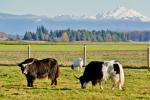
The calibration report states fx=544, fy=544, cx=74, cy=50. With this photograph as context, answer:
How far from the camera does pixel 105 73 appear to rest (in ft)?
66.5

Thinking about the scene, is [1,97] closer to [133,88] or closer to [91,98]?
[91,98]

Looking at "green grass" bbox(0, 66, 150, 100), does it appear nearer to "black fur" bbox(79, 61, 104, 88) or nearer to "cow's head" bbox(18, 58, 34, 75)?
"black fur" bbox(79, 61, 104, 88)

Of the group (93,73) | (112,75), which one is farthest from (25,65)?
(112,75)

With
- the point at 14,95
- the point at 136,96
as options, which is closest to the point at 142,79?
the point at 136,96

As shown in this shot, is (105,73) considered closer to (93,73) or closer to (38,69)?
(93,73)

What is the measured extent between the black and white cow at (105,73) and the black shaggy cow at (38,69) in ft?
5.57

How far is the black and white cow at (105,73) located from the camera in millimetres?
20141

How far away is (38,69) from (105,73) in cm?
293

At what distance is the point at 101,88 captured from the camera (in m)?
20.5

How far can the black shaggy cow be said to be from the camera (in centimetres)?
2131

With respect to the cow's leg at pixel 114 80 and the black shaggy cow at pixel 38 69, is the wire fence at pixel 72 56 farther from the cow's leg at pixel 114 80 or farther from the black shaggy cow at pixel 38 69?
the cow's leg at pixel 114 80

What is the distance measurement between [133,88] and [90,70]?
200 centimetres

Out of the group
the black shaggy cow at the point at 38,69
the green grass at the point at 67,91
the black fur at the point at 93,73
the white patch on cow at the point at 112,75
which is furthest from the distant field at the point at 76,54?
the white patch on cow at the point at 112,75

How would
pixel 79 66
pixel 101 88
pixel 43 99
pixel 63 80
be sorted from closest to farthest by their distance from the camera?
pixel 43 99 → pixel 101 88 → pixel 63 80 → pixel 79 66
